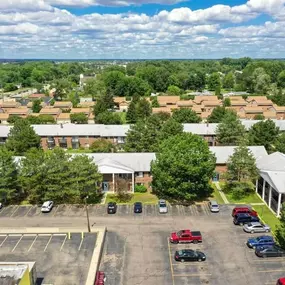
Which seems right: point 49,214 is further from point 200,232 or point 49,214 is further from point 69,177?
point 200,232

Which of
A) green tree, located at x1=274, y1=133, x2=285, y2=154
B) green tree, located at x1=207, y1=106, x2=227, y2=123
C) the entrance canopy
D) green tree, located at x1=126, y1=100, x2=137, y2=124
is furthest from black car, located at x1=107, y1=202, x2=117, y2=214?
green tree, located at x1=126, y1=100, x2=137, y2=124

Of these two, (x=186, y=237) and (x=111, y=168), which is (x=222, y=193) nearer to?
(x=186, y=237)

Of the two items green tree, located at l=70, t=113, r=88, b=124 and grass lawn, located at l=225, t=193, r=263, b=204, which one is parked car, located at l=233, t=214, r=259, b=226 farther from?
green tree, located at l=70, t=113, r=88, b=124

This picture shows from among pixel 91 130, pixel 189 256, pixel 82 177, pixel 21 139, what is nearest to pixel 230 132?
pixel 91 130

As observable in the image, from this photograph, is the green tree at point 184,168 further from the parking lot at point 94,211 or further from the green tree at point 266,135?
the green tree at point 266,135

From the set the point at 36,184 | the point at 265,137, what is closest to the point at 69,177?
the point at 36,184

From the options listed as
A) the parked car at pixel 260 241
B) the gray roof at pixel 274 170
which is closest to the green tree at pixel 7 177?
the parked car at pixel 260 241
